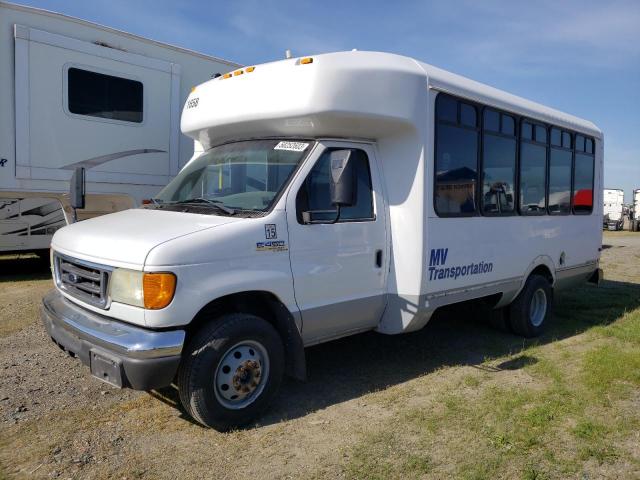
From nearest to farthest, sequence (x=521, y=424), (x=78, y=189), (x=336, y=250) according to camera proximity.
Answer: (x=521, y=424) → (x=336, y=250) → (x=78, y=189)

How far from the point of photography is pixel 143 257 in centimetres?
354

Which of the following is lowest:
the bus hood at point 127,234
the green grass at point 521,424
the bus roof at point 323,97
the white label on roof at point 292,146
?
the green grass at point 521,424

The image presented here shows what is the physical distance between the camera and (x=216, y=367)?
384 cm

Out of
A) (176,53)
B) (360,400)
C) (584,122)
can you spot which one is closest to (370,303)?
(360,400)

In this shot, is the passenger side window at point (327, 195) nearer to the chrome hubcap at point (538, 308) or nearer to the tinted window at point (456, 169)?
the tinted window at point (456, 169)

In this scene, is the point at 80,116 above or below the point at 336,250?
above

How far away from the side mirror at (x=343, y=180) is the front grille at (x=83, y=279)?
170 centimetres

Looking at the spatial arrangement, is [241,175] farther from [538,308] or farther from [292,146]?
[538,308]

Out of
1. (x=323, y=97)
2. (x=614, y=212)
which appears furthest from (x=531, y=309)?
(x=614, y=212)

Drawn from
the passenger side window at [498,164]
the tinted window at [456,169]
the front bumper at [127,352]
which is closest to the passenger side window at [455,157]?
A: the tinted window at [456,169]

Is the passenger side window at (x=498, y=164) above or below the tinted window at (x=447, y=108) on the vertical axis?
below

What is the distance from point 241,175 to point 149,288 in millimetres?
1441

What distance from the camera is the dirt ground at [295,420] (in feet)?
11.6

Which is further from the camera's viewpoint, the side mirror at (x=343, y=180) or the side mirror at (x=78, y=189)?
the side mirror at (x=78, y=189)
